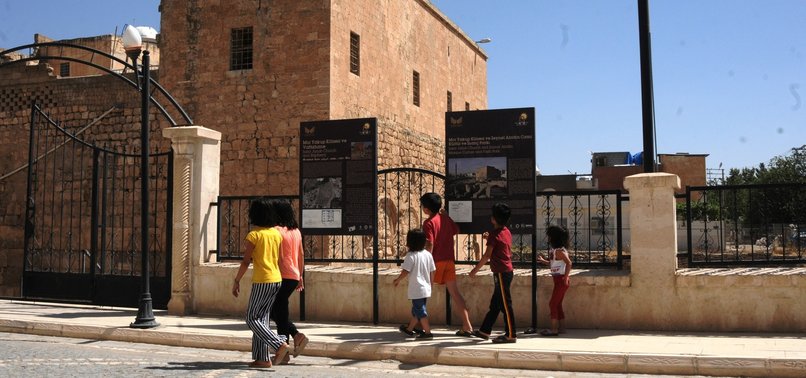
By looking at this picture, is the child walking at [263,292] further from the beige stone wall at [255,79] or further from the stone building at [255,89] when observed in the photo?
the stone building at [255,89]

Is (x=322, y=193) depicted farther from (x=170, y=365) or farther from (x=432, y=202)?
(x=170, y=365)

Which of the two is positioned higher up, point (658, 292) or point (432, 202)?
point (432, 202)

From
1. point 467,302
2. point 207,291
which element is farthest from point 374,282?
point 207,291

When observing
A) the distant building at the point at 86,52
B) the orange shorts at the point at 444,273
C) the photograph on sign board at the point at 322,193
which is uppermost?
the distant building at the point at 86,52

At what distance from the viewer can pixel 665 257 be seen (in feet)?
30.3

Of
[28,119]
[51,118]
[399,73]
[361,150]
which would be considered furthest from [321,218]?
[28,119]

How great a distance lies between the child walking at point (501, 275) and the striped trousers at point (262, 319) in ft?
7.90

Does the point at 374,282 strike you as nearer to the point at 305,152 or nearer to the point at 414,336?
the point at 414,336

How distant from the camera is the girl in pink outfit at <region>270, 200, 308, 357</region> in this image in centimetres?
789

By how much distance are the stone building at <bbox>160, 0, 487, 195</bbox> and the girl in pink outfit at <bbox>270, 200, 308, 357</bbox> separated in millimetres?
10117

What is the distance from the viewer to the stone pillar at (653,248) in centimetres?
923

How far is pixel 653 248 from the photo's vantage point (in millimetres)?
9289

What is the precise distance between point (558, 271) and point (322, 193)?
3.62 meters

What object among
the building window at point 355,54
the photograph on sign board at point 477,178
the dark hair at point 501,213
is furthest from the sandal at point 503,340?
the building window at point 355,54
